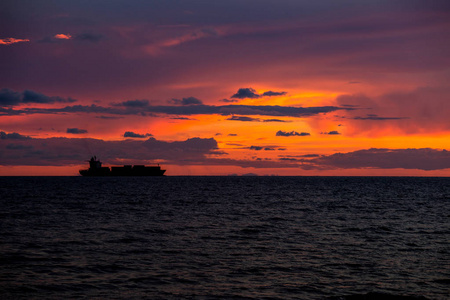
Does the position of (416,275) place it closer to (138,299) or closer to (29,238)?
(138,299)

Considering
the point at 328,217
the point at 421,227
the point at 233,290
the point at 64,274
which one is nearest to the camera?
the point at 233,290

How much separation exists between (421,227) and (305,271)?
68.9 feet

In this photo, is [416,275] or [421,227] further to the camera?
[421,227]

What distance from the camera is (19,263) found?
22.0 meters

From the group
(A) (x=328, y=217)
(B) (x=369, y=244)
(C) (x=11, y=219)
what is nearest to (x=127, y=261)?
(B) (x=369, y=244)

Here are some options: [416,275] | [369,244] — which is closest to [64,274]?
[416,275]

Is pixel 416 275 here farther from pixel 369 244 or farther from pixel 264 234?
pixel 264 234

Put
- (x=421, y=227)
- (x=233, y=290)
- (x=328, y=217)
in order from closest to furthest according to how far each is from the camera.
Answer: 1. (x=233, y=290)
2. (x=421, y=227)
3. (x=328, y=217)

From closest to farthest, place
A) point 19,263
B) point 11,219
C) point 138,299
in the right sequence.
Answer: point 138,299, point 19,263, point 11,219

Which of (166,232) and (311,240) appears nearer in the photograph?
(311,240)

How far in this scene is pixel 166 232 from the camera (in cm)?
3319

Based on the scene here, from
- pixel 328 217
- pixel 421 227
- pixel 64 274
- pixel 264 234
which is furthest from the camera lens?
pixel 328 217

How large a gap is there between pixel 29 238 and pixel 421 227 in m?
31.1

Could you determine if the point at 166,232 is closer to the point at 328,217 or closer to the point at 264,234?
the point at 264,234
